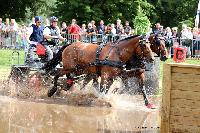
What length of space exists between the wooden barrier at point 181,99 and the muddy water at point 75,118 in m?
1.07

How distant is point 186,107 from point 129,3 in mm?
28420

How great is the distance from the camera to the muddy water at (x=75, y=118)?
8844mm

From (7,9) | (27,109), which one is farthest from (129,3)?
(27,109)

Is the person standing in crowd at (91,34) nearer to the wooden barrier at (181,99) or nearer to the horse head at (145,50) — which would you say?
the horse head at (145,50)

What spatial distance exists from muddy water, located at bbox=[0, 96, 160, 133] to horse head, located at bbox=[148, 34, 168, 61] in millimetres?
1255

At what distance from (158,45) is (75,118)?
3066 mm

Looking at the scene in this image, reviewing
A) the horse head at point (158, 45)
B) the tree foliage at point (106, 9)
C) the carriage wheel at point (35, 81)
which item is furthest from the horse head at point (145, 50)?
the tree foliage at point (106, 9)

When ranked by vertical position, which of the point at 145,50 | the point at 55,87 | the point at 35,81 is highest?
the point at 145,50

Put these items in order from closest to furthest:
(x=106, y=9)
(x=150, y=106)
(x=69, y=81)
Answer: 1. (x=150, y=106)
2. (x=69, y=81)
3. (x=106, y=9)

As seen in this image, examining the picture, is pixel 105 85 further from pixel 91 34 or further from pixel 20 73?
pixel 91 34

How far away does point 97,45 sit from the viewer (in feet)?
40.0

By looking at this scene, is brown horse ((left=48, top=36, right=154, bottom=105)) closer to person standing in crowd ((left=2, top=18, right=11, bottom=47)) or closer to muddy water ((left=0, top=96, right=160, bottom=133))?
muddy water ((left=0, top=96, right=160, bottom=133))

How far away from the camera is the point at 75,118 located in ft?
32.8

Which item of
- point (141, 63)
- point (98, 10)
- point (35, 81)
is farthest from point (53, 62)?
point (98, 10)
